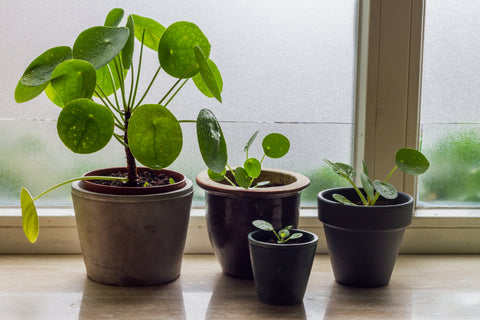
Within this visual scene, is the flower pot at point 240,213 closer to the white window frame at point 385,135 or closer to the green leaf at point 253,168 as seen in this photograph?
the green leaf at point 253,168

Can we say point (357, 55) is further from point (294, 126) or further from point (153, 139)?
point (153, 139)

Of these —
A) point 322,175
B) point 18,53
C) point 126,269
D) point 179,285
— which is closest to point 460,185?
point 322,175

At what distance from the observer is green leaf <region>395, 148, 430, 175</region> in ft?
4.15

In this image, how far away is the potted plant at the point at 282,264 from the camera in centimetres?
115

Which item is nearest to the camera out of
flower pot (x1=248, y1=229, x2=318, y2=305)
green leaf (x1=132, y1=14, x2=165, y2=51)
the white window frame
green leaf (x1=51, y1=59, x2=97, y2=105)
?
green leaf (x1=51, y1=59, x2=97, y2=105)

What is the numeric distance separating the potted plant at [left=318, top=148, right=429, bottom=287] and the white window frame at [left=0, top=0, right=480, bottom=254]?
7.7 inches

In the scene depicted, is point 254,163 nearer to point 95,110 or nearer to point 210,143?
point 210,143

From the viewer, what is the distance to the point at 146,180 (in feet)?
4.39

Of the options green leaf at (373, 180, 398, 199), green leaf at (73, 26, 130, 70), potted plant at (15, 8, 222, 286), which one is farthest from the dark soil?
green leaf at (373, 180, 398, 199)

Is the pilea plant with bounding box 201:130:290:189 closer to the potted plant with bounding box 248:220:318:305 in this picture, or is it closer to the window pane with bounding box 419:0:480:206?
A: the potted plant with bounding box 248:220:318:305

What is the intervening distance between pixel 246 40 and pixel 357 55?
0.96 ft

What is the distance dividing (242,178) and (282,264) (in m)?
0.23

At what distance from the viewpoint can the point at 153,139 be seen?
1.08 meters

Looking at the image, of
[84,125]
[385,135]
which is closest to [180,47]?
[84,125]
